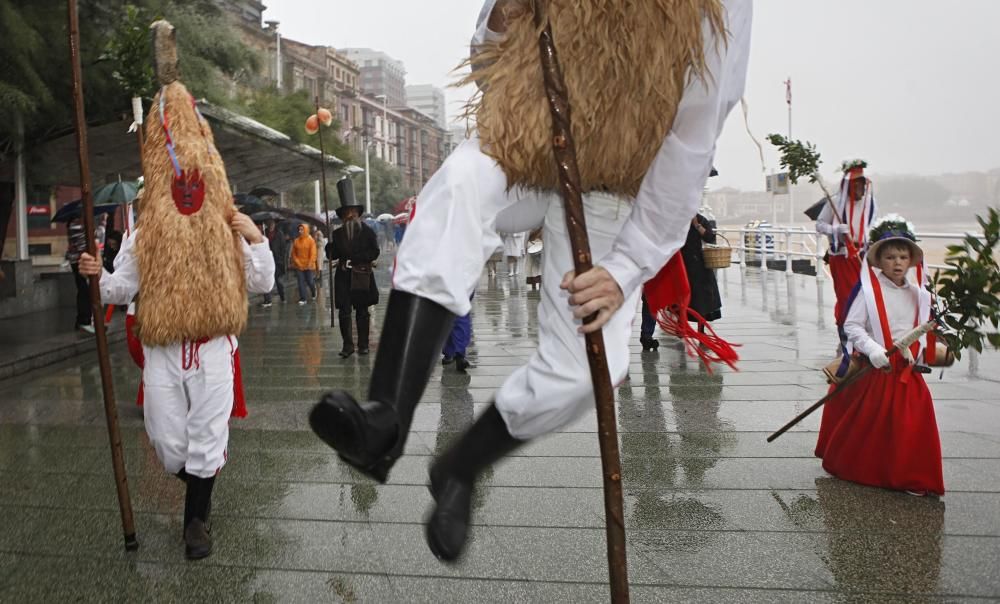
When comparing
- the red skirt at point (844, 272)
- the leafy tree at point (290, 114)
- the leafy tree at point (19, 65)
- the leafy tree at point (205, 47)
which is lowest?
the red skirt at point (844, 272)

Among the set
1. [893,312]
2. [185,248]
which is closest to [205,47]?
[185,248]

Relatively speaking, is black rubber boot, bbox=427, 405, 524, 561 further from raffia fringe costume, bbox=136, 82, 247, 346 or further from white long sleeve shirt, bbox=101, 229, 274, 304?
white long sleeve shirt, bbox=101, 229, 274, 304

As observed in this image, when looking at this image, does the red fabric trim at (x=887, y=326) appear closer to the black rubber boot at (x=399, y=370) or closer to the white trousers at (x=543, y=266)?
the white trousers at (x=543, y=266)

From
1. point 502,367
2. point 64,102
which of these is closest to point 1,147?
point 64,102

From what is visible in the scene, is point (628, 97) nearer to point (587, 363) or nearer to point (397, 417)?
point (587, 363)

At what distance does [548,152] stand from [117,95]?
1202cm

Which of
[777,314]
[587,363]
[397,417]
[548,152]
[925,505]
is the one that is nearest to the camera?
[397,417]

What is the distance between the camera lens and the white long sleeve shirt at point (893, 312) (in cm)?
527

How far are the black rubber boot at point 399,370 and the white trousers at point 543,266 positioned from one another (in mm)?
47

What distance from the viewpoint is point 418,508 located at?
4598mm

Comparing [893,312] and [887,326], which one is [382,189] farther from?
[887,326]

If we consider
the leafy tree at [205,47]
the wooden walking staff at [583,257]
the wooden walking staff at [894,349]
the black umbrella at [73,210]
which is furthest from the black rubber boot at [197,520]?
the black umbrella at [73,210]

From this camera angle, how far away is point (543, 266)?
7.90 ft

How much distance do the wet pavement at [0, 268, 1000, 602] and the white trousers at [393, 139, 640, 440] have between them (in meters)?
1.44
